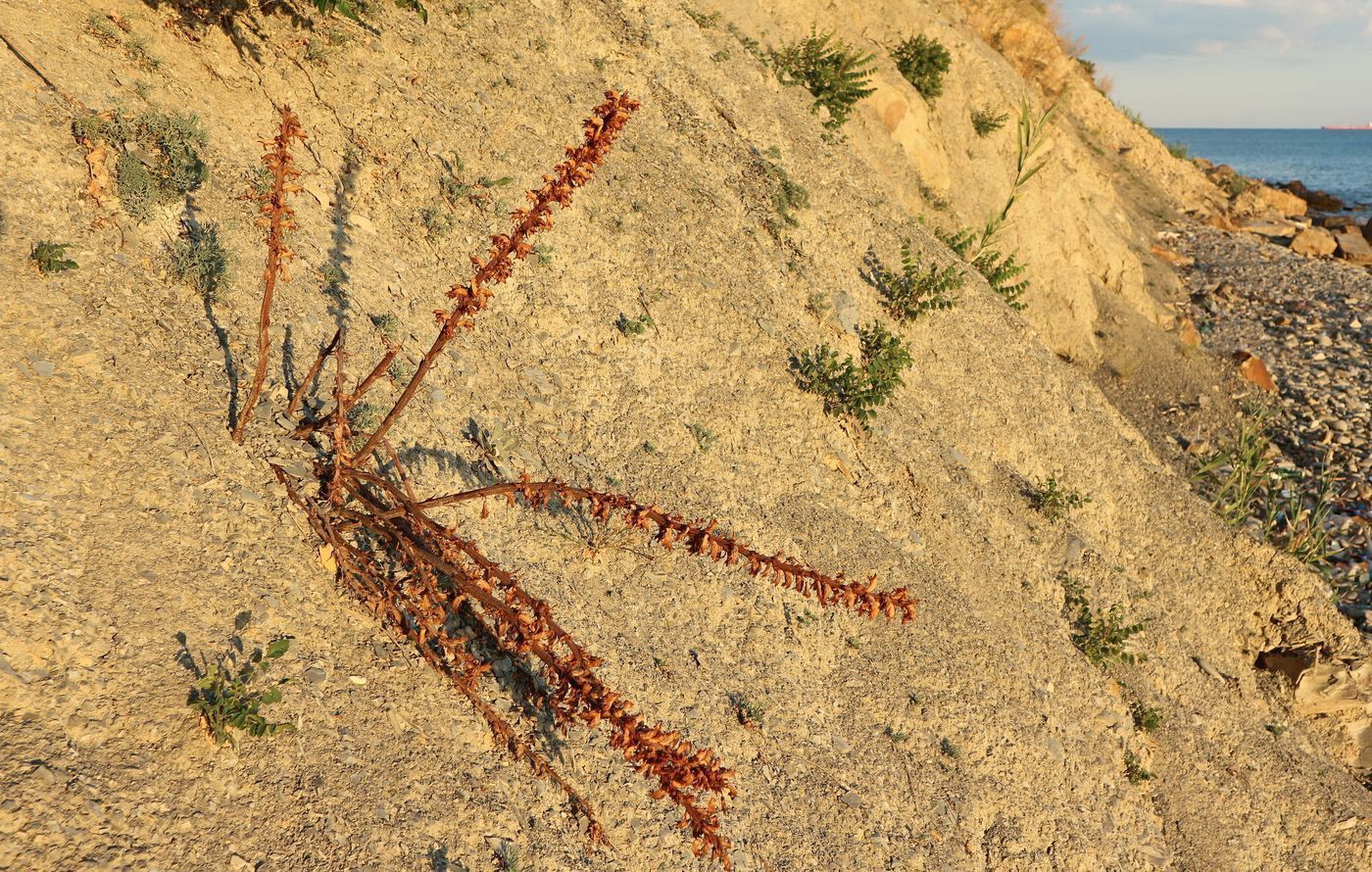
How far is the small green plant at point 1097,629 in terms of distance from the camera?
22.9 ft

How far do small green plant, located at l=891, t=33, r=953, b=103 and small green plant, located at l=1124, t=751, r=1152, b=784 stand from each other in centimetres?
1069

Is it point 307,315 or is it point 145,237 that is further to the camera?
point 307,315

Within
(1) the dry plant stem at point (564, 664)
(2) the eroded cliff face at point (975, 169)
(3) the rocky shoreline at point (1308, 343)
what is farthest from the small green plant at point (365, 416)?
(3) the rocky shoreline at point (1308, 343)

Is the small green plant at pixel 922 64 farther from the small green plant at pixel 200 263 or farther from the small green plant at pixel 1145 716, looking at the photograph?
the small green plant at pixel 200 263

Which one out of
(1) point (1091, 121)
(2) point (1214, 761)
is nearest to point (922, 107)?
(2) point (1214, 761)

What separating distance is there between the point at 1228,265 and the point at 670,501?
2255cm

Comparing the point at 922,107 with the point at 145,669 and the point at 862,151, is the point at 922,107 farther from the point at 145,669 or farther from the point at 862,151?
the point at 145,669

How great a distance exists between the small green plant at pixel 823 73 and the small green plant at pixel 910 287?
2.73 meters

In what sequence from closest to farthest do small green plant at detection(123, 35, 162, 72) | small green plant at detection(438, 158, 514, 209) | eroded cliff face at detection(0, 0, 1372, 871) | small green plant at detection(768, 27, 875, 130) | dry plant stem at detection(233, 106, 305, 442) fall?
1. eroded cliff face at detection(0, 0, 1372, 871)
2. dry plant stem at detection(233, 106, 305, 442)
3. small green plant at detection(123, 35, 162, 72)
4. small green plant at detection(438, 158, 514, 209)
5. small green plant at detection(768, 27, 875, 130)

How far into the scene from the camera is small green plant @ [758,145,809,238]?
8.08 meters

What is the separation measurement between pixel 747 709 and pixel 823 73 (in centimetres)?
852

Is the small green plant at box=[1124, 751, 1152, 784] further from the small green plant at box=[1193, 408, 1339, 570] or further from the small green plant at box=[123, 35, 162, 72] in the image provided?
the small green plant at box=[123, 35, 162, 72]

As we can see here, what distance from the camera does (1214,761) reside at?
23.1 ft

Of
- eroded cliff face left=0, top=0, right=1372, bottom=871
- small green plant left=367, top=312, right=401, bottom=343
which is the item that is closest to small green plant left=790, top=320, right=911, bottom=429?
eroded cliff face left=0, top=0, right=1372, bottom=871
